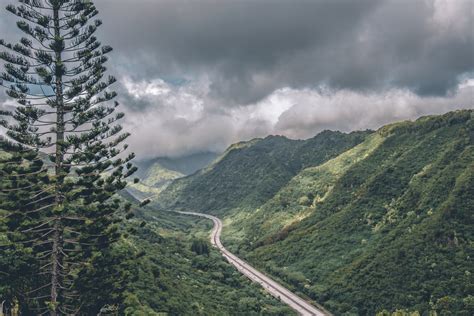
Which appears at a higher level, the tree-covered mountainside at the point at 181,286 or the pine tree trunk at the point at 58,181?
the pine tree trunk at the point at 58,181

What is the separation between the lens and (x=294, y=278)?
4355 inches

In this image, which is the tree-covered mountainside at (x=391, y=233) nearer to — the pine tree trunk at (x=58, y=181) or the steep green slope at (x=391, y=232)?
the steep green slope at (x=391, y=232)

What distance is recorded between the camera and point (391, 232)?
109812 millimetres

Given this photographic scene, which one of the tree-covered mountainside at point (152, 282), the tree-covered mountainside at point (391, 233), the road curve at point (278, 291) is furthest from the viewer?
the road curve at point (278, 291)

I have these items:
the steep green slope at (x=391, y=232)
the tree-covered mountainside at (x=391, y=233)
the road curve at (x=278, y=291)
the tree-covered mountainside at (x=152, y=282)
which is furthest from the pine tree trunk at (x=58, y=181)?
the road curve at (x=278, y=291)

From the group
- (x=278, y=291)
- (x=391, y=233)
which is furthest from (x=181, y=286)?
(x=391, y=233)

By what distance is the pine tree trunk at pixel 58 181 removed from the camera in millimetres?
27500

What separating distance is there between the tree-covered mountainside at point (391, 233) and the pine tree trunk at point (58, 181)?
2696 inches

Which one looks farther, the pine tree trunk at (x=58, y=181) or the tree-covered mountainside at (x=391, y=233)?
the tree-covered mountainside at (x=391, y=233)

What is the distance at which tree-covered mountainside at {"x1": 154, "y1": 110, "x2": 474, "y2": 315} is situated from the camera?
84.8 meters

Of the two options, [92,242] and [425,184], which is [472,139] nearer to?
[425,184]

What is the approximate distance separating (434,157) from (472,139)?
13.1 metres

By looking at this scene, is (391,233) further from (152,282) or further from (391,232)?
(152,282)

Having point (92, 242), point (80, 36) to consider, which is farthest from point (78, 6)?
point (92, 242)
